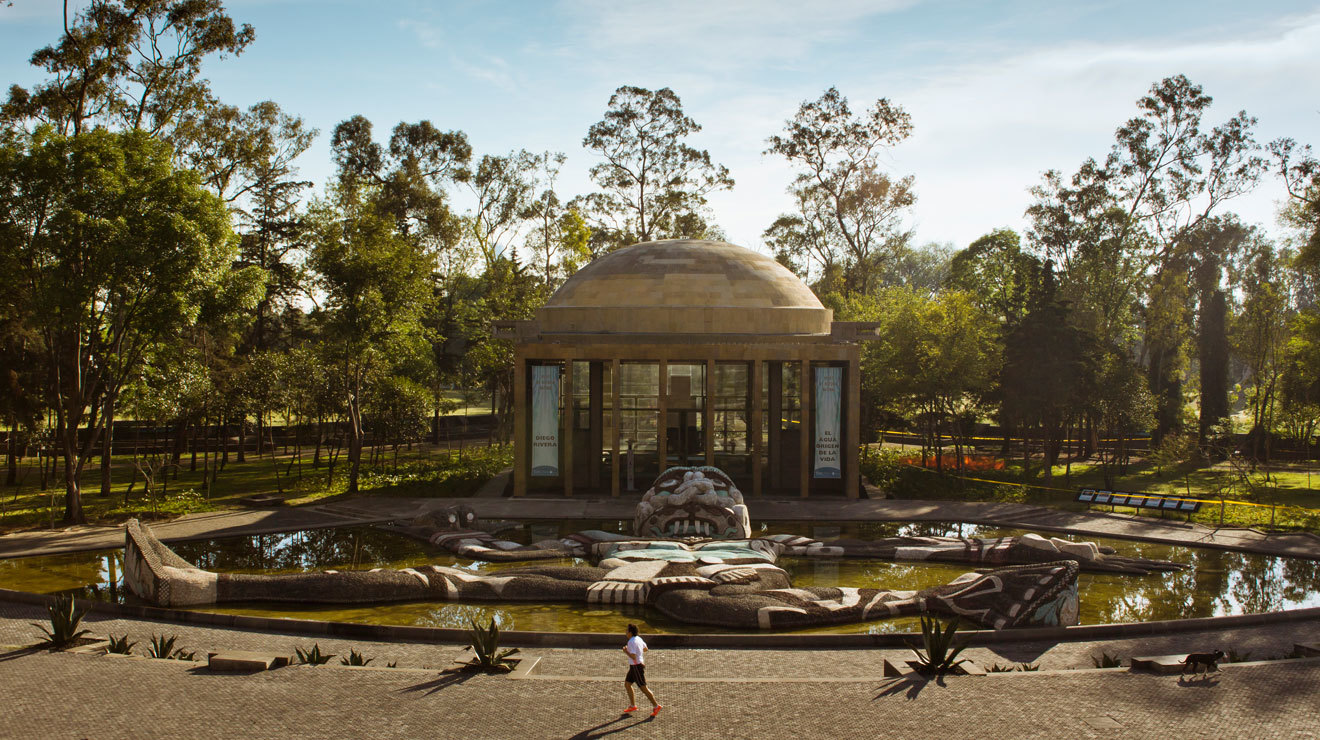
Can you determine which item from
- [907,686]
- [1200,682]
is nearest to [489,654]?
[907,686]

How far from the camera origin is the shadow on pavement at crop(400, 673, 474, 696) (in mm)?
14641

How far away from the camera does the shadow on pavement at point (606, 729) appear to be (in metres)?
12.9

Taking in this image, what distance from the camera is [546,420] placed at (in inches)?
1519

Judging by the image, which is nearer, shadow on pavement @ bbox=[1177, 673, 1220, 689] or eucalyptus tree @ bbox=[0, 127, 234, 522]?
shadow on pavement @ bbox=[1177, 673, 1220, 689]

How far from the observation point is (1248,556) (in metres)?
26.5

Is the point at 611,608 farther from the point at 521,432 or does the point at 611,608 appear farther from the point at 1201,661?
the point at 521,432

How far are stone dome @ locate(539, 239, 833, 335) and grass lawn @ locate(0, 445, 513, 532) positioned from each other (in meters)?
8.10

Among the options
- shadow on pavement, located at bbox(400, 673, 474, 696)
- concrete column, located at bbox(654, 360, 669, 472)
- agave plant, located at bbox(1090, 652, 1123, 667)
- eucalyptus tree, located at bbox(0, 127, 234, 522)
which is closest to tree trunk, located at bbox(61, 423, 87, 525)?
eucalyptus tree, located at bbox(0, 127, 234, 522)

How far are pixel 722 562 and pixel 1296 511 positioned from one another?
22.5m

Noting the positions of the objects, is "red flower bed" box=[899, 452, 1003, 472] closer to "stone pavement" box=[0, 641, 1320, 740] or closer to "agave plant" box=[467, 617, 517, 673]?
"stone pavement" box=[0, 641, 1320, 740]

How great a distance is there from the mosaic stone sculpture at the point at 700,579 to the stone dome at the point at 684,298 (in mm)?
13852

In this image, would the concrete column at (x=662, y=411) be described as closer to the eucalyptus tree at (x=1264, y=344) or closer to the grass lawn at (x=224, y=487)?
the grass lawn at (x=224, y=487)

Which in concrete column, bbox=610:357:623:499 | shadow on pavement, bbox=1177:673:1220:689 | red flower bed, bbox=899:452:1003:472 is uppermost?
concrete column, bbox=610:357:623:499

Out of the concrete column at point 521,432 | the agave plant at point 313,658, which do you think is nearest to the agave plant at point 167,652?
the agave plant at point 313,658
